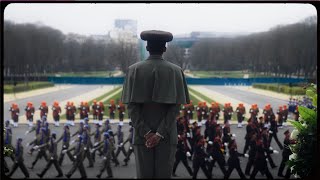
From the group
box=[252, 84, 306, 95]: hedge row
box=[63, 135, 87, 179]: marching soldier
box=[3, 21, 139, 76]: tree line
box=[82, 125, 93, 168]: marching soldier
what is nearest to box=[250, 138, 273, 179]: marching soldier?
box=[252, 84, 306, 95]: hedge row

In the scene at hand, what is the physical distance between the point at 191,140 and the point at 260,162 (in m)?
1.34

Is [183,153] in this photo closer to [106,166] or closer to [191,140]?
[191,140]

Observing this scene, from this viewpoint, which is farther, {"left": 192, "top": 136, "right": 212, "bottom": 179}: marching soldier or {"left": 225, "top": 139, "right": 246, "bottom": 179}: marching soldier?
{"left": 192, "top": 136, "right": 212, "bottom": 179}: marching soldier

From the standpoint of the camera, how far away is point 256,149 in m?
6.60

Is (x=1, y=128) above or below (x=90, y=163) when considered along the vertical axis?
above

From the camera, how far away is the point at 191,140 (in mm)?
7117

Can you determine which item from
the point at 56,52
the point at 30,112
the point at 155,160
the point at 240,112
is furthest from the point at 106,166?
the point at 155,160

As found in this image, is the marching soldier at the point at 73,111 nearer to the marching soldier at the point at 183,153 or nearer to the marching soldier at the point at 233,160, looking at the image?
the marching soldier at the point at 183,153

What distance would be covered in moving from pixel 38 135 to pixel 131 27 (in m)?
3.01

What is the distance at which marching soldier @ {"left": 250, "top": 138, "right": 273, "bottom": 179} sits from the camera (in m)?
5.36

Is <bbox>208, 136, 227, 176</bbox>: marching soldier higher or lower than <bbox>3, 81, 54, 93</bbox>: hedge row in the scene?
lower

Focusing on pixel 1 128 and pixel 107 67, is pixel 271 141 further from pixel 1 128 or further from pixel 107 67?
pixel 1 128

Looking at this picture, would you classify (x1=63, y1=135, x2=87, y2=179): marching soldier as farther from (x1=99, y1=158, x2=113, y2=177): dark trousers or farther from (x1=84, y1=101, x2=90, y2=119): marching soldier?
(x1=84, y1=101, x2=90, y2=119): marching soldier

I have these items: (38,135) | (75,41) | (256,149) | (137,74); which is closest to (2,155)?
(137,74)
